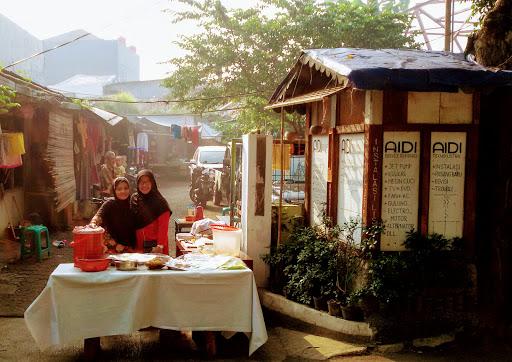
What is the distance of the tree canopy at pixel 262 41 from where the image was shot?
1691cm

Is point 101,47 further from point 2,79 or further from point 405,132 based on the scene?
point 405,132

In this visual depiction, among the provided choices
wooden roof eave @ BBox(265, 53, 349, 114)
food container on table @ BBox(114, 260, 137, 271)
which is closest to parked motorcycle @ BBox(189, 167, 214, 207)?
wooden roof eave @ BBox(265, 53, 349, 114)

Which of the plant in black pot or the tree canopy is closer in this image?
the plant in black pot

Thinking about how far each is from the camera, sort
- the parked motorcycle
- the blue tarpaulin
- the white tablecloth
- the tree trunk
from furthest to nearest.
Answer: the parked motorcycle, the tree trunk, the blue tarpaulin, the white tablecloth

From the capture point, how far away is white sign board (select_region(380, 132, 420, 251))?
236 inches

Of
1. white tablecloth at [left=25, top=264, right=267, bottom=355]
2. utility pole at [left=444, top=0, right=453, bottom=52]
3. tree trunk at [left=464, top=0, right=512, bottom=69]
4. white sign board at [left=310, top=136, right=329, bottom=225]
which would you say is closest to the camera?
white tablecloth at [left=25, top=264, right=267, bottom=355]

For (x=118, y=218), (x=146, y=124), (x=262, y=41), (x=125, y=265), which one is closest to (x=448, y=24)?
(x=262, y=41)

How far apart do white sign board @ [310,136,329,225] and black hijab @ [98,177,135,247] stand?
2753 millimetres

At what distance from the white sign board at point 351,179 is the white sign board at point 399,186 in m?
0.31

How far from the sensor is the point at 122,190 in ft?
20.6

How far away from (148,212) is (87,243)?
5.20ft

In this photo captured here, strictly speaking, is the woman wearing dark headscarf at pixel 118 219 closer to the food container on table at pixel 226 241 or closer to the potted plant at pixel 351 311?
the food container on table at pixel 226 241

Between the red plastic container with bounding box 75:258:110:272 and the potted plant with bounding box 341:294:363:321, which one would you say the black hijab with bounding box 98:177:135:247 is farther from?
the potted plant with bounding box 341:294:363:321

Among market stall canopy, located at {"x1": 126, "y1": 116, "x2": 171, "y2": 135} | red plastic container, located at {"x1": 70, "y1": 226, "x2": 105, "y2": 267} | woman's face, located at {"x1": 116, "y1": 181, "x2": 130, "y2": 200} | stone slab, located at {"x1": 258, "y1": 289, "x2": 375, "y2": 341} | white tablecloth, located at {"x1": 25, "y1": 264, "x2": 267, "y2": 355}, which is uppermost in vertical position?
market stall canopy, located at {"x1": 126, "y1": 116, "x2": 171, "y2": 135}
